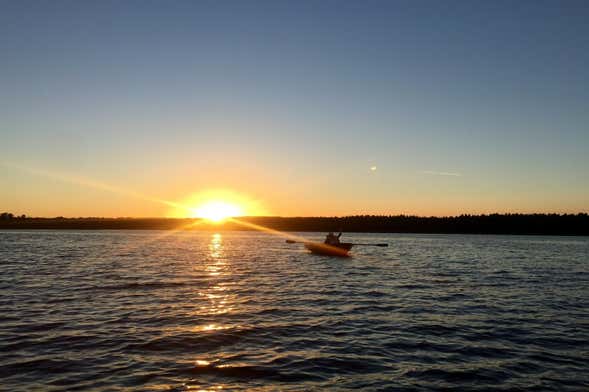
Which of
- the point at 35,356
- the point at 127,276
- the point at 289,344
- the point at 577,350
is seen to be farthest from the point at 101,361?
the point at 127,276

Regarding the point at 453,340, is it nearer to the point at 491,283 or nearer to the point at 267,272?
the point at 491,283

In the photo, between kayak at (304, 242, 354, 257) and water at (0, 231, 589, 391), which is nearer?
water at (0, 231, 589, 391)

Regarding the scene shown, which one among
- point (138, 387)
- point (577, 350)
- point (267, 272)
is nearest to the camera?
point (138, 387)

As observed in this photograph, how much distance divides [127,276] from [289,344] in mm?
27794

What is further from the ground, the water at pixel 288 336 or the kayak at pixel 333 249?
the kayak at pixel 333 249

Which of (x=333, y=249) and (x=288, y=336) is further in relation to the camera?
(x=333, y=249)

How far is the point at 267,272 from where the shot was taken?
48594mm

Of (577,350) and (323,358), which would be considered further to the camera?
(577,350)

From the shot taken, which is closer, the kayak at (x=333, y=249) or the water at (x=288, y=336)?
the water at (x=288, y=336)

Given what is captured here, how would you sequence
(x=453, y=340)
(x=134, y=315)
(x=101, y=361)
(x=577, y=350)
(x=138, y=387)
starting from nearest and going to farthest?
(x=138, y=387) → (x=101, y=361) → (x=577, y=350) → (x=453, y=340) → (x=134, y=315)

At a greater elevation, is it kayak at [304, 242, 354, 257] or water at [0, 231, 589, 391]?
kayak at [304, 242, 354, 257]

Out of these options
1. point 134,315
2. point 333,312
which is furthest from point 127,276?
point 333,312

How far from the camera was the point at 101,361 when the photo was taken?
15664 millimetres

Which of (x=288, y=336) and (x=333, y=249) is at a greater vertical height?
(x=333, y=249)
